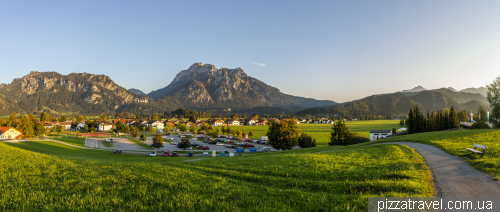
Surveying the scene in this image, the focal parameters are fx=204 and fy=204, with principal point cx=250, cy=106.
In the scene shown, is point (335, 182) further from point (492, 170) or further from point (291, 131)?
point (291, 131)

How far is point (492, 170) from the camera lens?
948cm

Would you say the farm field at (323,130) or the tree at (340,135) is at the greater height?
the tree at (340,135)

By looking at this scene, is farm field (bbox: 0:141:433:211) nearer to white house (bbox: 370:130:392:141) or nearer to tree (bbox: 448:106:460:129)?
tree (bbox: 448:106:460:129)

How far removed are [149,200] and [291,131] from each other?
1408 inches

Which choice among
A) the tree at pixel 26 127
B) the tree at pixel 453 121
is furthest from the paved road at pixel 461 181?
the tree at pixel 26 127

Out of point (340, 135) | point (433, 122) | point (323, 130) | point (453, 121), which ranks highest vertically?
point (453, 121)

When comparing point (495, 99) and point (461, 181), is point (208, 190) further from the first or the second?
point (495, 99)

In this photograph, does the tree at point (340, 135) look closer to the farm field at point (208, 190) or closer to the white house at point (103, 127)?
the farm field at point (208, 190)

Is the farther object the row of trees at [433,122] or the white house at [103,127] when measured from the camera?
the white house at [103,127]

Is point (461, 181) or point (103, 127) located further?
point (103, 127)

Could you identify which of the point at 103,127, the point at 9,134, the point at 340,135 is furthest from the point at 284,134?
the point at 103,127

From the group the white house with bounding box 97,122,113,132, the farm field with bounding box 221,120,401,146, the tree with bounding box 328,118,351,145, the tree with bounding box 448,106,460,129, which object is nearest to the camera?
the tree with bounding box 328,118,351,145

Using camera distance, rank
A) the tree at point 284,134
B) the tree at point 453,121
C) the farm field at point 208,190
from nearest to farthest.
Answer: the farm field at point 208,190 → the tree at point 284,134 → the tree at point 453,121

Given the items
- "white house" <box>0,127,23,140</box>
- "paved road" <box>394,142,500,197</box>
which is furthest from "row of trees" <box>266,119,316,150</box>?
Result: "white house" <box>0,127,23,140</box>
